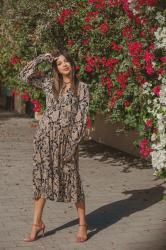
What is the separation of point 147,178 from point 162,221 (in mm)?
2658

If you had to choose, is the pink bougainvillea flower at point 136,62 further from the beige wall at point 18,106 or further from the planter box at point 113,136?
the beige wall at point 18,106

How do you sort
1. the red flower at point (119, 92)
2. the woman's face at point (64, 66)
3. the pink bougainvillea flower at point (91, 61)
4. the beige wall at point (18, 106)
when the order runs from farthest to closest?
the beige wall at point (18, 106) < the pink bougainvillea flower at point (91, 61) < the red flower at point (119, 92) < the woman's face at point (64, 66)

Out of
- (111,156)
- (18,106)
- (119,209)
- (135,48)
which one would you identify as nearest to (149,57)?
(135,48)

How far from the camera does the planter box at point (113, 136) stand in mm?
11781

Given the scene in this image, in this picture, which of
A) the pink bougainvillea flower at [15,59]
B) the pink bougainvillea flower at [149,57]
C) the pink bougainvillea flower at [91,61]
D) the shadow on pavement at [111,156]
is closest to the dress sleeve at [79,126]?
the pink bougainvillea flower at [149,57]

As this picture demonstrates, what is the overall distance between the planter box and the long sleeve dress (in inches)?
215

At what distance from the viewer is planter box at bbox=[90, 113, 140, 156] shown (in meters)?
11.8

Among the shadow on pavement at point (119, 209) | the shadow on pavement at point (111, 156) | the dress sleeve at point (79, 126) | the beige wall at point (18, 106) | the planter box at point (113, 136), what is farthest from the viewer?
the beige wall at point (18, 106)

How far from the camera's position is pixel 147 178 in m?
9.36

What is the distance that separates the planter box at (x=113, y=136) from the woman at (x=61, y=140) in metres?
5.44

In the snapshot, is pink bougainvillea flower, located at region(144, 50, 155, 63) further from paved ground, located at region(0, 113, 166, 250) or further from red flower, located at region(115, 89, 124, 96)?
paved ground, located at region(0, 113, 166, 250)

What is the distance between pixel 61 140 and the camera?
5773 millimetres

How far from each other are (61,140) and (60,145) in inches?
1.9

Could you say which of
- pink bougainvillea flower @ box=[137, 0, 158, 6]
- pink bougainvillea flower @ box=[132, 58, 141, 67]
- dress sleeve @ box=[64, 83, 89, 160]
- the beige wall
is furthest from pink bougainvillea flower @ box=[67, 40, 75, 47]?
the beige wall
